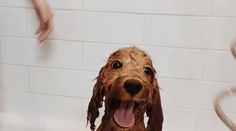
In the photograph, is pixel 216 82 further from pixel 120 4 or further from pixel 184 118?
pixel 120 4

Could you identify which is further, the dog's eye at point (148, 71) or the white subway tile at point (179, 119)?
the white subway tile at point (179, 119)

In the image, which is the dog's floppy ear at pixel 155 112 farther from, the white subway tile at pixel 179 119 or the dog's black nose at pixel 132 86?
the white subway tile at pixel 179 119

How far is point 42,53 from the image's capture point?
1047mm

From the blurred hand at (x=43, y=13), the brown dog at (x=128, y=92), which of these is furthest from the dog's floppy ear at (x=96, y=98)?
the blurred hand at (x=43, y=13)

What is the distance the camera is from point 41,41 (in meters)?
0.96

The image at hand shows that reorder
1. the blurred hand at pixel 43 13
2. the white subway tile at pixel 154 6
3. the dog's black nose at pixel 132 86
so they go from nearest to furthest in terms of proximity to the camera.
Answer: the dog's black nose at pixel 132 86 → the blurred hand at pixel 43 13 → the white subway tile at pixel 154 6

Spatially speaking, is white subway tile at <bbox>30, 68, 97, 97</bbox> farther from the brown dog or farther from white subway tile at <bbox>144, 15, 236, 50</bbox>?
the brown dog

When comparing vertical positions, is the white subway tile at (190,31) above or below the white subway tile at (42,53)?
above

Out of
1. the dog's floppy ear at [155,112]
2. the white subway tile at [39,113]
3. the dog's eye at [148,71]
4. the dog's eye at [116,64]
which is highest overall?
the dog's eye at [116,64]

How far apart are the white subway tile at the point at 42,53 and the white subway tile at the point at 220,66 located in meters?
0.36

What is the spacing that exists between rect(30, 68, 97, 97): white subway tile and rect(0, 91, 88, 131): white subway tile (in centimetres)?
2

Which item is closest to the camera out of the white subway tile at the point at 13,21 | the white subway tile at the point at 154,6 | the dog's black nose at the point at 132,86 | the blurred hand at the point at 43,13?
the dog's black nose at the point at 132,86

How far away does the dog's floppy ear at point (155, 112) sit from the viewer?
2.24ft

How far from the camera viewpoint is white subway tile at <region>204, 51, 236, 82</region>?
3.14 feet
